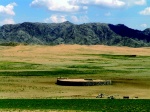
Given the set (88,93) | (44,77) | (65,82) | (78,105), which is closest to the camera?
(78,105)

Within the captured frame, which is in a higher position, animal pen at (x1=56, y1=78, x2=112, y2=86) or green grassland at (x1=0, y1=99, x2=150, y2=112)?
green grassland at (x1=0, y1=99, x2=150, y2=112)

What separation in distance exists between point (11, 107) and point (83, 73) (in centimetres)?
3572

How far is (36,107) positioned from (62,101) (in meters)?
4.38

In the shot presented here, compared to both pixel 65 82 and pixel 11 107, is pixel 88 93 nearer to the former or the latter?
pixel 65 82

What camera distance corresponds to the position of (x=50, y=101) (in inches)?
1533

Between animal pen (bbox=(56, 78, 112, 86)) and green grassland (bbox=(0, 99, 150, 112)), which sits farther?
animal pen (bbox=(56, 78, 112, 86))

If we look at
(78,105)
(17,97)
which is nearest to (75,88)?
(17,97)

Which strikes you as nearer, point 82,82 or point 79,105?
point 79,105

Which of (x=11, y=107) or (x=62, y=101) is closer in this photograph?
(x=11, y=107)

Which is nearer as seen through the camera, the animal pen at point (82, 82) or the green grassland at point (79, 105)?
the green grassland at point (79, 105)

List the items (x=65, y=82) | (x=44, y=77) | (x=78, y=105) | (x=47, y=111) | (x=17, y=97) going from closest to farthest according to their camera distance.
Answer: (x=47, y=111), (x=78, y=105), (x=17, y=97), (x=65, y=82), (x=44, y=77)

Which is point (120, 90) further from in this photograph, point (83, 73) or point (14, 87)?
point (83, 73)

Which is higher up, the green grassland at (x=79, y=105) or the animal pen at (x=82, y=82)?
the green grassland at (x=79, y=105)

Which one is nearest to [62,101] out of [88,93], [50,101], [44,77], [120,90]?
[50,101]
